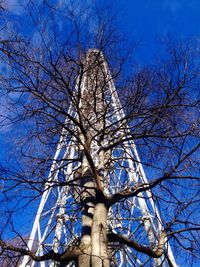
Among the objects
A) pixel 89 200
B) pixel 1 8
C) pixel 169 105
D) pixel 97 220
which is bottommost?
pixel 97 220

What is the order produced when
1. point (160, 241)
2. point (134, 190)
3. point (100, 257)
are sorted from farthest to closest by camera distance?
1. point (134, 190)
2. point (160, 241)
3. point (100, 257)

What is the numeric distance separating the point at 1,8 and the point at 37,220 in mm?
2902

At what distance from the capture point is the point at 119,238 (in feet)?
11.0

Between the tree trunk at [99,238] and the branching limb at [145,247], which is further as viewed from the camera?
the branching limb at [145,247]

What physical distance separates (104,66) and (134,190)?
1.74 m

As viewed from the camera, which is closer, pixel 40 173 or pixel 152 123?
pixel 40 173

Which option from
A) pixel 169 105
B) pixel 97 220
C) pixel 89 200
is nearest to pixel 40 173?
pixel 89 200

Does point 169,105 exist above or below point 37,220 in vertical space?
above

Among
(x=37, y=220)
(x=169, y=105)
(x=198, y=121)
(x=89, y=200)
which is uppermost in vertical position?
(x=169, y=105)

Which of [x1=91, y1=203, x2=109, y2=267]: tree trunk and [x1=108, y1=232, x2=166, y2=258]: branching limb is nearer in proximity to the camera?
[x1=91, y1=203, x2=109, y2=267]: tree trunk

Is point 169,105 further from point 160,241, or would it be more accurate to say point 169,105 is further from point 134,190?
point 160,241

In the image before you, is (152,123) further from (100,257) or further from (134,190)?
(100,257)

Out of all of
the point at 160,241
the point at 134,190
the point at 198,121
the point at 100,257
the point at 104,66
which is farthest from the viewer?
the point at 104,66

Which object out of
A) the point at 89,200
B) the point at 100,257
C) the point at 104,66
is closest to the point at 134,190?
the point at 89,200
